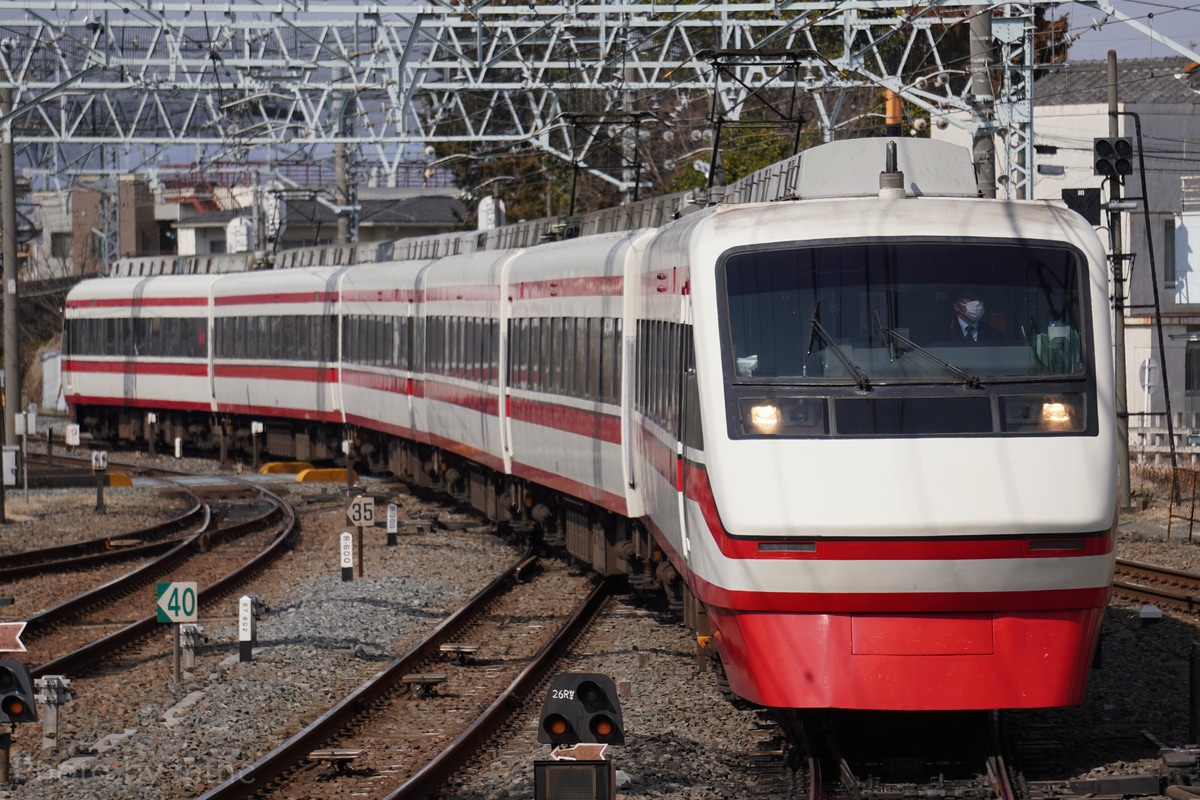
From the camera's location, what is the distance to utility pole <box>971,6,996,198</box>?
16469 mm

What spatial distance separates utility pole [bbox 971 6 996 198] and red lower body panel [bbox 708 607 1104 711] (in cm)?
903

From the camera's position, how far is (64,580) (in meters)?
18.4

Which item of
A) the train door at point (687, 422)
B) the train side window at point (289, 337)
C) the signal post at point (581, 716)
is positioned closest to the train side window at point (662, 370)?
the train door at point (687, 422)

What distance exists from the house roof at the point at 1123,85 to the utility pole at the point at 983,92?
52.1 feet

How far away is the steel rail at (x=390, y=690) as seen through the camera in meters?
8.79

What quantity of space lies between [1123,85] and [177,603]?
1095 inches

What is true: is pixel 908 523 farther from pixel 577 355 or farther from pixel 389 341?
pixel 389 341

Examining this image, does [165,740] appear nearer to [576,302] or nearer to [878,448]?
[878,448]

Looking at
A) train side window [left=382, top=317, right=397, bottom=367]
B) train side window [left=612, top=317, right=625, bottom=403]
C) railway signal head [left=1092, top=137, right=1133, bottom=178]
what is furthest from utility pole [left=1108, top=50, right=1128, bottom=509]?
train side window [left=382, top=317, right=397, bottom=367]

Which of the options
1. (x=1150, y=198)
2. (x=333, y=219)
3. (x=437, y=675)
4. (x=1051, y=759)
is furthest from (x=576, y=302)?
(x=333, y=219)

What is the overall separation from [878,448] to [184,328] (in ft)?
95.8

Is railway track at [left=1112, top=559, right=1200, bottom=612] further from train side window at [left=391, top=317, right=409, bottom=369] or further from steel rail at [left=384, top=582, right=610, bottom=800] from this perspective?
train side window at [left=391, top=317, right=409, bottom=369]

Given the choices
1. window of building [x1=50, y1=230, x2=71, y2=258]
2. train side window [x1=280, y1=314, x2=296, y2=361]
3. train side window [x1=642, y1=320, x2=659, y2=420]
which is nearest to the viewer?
train side window [x1=642, y1=320, x2=659, y2=420]

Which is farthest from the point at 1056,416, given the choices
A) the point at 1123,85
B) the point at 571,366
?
the point at 1123,85
